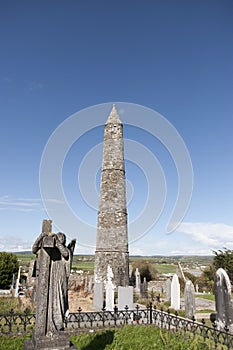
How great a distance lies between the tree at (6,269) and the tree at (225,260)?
23006 millimetres

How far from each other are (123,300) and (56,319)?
26.7 ft

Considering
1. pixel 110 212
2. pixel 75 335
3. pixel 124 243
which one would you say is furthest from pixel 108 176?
pixel 75 335

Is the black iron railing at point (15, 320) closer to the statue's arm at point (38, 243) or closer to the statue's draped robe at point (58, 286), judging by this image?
the statue's draped robe at point (58, 286)

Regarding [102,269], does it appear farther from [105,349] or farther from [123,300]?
[105,349]

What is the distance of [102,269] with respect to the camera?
18922mm

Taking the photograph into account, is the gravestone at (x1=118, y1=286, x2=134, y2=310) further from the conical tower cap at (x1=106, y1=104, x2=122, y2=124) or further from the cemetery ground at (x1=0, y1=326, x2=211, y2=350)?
the conical tower cap at (x1=106, y1=104, x2=122, y2=124)

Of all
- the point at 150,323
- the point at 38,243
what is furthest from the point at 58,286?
the point at 150,323

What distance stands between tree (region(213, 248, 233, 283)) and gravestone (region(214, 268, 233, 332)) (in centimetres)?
2109

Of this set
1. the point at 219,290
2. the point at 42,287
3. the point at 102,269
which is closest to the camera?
the point at 42,287

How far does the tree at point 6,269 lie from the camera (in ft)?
95.9

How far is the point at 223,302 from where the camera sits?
34.4ft

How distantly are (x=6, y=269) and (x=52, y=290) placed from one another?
2728 cm

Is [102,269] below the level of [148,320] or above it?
above

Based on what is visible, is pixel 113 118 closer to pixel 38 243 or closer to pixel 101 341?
pixel 101 341
